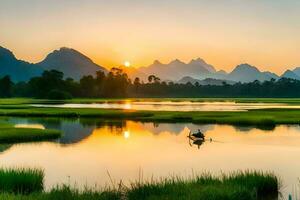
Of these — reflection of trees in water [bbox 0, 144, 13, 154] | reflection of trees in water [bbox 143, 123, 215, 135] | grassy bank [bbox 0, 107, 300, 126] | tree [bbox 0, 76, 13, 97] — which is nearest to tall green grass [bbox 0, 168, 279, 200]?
reflection of trees in water [bbox 0, 144, 13, 154]

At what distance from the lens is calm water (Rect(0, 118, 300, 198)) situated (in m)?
24.1

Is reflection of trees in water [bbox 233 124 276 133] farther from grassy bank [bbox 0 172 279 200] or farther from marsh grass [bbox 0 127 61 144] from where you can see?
grassy bank [bbox 0 172 279 200]

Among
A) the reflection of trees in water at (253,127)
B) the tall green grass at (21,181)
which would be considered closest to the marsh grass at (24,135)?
the tall green grass at (21,181)

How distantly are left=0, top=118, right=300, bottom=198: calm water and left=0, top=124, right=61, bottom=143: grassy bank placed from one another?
1.43 m

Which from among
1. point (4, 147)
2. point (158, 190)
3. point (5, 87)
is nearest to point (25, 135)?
point (4, 147)

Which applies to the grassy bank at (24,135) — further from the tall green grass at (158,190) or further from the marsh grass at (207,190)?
the marsh grass at (207,190)

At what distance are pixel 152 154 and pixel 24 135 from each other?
43.1ft

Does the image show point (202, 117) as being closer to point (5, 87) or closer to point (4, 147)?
point (4, 147)

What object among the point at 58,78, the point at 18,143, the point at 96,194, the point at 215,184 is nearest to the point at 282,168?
the point at 215,184

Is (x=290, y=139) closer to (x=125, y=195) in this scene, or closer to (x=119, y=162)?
(x=119, y=162)

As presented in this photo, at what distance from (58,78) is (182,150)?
13346 cm

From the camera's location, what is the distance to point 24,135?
3856 cm

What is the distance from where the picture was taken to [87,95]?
16975 centimetres

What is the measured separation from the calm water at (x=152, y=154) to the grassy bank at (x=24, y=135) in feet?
4.68
